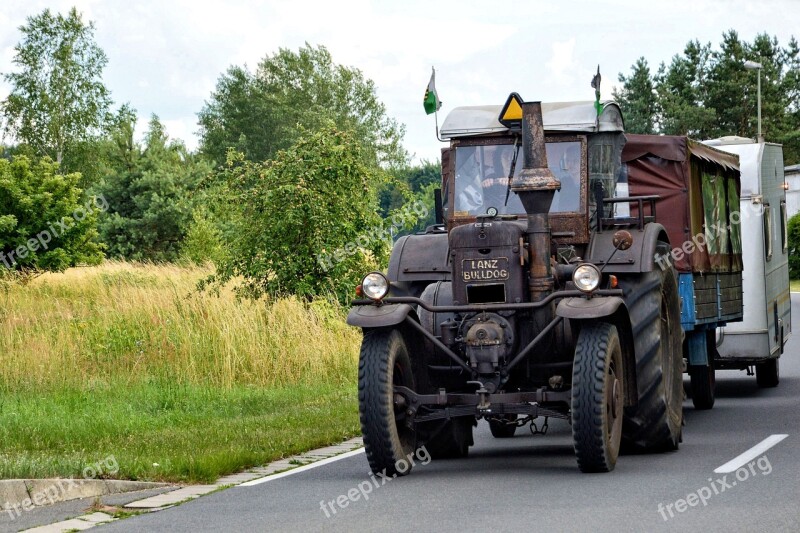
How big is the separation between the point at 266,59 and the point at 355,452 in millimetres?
82034

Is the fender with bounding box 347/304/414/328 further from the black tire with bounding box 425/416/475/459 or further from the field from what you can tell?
the field

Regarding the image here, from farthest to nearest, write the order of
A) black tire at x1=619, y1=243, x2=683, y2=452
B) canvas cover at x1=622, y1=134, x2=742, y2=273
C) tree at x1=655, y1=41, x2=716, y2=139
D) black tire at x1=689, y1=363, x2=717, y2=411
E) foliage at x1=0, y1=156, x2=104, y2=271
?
tree at x1=655, y1=41, x2=716, y2=139 < foliage at x1=0, y1=156, x2=104, y2=271 < black tire at x1=689, y1=363, x2=717, y2=411 < canvas cover at x1=622, y1=134, x2=742, y2=273 < black tire at x1=619, y1=243, x2=683, y2=452

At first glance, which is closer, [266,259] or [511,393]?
[511,393]

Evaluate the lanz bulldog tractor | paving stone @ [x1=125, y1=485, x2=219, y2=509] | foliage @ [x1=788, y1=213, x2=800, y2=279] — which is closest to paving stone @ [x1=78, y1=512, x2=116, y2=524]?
paving stone @ [x1=125, y1=485, x2=219, y2=509]

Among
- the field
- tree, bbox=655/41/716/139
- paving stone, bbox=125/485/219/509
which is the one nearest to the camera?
paving stone, bbox=125/485/219/509

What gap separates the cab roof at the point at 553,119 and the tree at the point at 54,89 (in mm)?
58967

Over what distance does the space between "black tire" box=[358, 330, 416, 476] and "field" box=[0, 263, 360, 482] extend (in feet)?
4.43

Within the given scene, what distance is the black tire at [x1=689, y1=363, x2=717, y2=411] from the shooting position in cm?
1572

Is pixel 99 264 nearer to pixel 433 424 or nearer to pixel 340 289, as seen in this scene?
pixel 340 289

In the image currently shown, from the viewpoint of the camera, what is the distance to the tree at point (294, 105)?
89.3 metres

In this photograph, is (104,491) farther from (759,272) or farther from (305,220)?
(305,220)

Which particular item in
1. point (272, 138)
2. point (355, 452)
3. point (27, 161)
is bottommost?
point (355, 452)

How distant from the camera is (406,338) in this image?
35.7 feet

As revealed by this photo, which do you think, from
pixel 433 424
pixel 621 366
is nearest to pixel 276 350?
pixel 433 424
